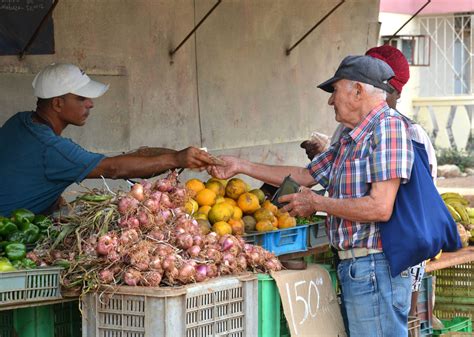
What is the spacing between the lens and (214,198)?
5445 mm

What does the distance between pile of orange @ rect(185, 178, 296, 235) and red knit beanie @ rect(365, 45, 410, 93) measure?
1027 millimetres

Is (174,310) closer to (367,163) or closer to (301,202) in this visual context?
(301,202)

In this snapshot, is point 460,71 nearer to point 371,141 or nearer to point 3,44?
point 3,44

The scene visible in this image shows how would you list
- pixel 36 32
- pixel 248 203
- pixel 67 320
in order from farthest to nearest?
pixel 36 32 < pixel 248 203 < pixel 67 320

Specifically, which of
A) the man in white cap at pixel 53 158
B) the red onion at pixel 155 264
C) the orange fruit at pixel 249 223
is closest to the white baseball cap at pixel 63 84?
the man in white cap at pixel 53 158

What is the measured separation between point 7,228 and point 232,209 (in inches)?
50.2

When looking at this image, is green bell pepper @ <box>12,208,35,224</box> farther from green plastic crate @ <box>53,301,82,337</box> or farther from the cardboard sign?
the cardboard sign

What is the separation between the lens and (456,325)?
21.5 ft

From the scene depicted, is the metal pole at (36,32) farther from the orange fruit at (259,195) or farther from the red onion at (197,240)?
the red onion at (197,240)

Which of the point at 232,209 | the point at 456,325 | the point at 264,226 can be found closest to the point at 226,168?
the point at 232,209

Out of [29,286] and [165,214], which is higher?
[165,214]

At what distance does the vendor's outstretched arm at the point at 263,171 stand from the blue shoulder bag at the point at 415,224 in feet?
2.62

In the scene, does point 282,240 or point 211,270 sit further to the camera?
point 282,240

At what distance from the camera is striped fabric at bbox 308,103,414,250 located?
449cm
